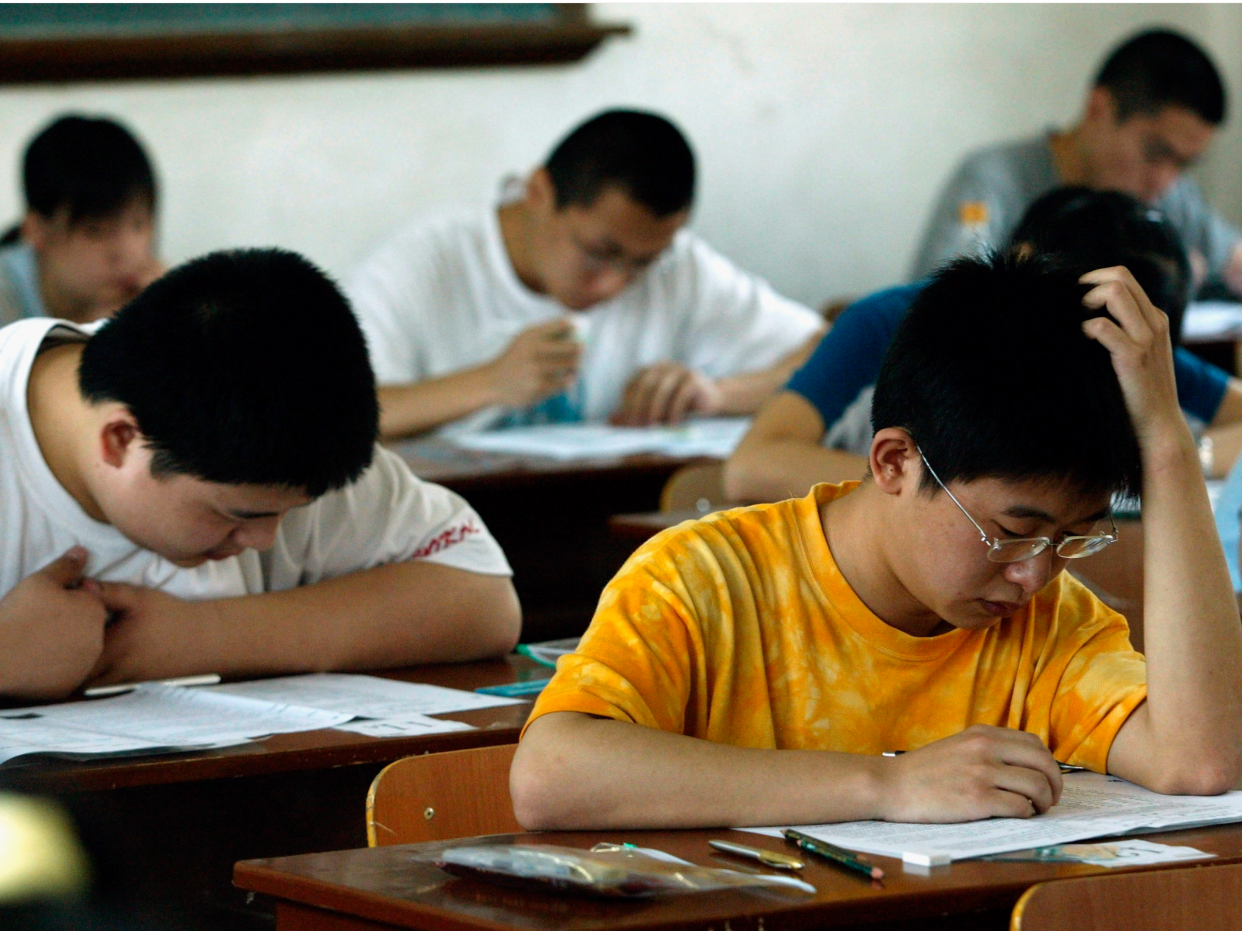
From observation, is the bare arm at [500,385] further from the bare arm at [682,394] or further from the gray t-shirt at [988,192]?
the gray t-shirt at [988,192]

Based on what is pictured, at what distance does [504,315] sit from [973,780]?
2511 millimetres

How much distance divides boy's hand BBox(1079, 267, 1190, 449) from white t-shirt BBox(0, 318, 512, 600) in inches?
32.6

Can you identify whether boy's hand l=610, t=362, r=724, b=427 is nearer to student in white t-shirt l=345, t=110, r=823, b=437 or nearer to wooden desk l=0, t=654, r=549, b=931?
student in white t-shirt l=345, t=110, r=823, b=437

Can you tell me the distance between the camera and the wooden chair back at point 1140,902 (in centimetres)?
97

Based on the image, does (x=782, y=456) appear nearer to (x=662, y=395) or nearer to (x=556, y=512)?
(x=556, y=512)

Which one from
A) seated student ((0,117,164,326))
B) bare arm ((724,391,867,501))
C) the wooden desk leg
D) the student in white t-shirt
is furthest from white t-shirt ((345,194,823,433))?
the wooden desk leg

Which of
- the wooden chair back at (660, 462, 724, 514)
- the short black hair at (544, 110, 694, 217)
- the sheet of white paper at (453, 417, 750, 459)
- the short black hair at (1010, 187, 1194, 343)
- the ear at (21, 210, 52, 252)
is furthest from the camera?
the ear at (21, 210, 52, 252)

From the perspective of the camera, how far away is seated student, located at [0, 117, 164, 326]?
3.43m

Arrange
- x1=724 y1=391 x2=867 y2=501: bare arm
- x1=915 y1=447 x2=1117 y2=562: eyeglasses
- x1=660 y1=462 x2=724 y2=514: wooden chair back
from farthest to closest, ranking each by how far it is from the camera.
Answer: x1=660 y1=462 x2=724 y2=514: wooden chair back < x1=724 y1=391 x2=867 y2=501: bare arm < x1=915 y1=447 x2=1117 y2=562: eyeglasses

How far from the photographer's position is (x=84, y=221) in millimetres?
3434

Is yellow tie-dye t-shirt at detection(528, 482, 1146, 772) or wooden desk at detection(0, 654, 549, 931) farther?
wooden desk at detection(0, 654, 549, 931)

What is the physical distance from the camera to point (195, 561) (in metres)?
1.74

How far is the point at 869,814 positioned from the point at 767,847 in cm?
9

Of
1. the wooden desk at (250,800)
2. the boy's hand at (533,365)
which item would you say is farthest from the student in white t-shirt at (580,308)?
the wooden desk at (250,800)
